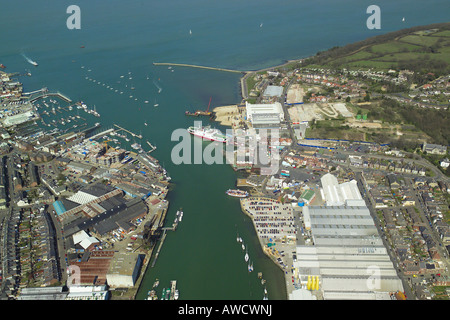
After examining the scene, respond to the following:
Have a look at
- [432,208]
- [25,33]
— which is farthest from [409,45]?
[25,33]

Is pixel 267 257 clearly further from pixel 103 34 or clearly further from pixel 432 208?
pixel 103 34

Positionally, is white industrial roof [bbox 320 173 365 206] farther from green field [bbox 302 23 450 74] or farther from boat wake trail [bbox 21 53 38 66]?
boat wake trail [bbox 21 53 38 66]

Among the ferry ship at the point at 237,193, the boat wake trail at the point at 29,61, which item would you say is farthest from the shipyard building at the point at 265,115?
the boat wake trail at the point at 29,61

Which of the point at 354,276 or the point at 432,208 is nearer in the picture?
the point at 354,276

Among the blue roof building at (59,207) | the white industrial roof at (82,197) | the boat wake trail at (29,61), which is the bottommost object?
the blue roof building at (59,207)

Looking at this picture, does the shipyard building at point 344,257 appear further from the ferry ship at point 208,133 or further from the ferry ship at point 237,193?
the ferry ship at point 208,133

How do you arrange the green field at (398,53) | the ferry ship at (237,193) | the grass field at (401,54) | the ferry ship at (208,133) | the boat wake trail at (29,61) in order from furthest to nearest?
the boat wake trail at (29,61) < the grass field at (401,54) < the green field at (398,53) < the ferry ship at (208,133) < the ferry ship at (237,193)
